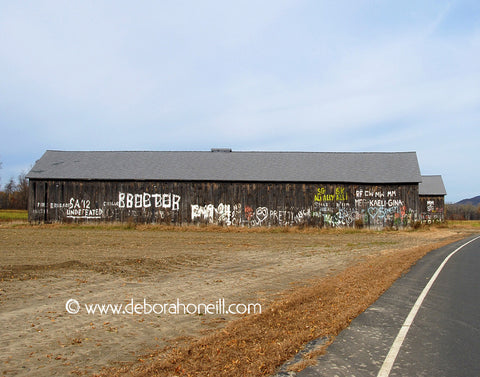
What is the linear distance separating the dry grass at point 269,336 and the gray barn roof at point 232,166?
89.1 feet

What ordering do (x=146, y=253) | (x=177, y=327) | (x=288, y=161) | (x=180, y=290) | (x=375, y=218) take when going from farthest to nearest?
1. (x=288, y=161)
2. (x=375, y=218)
3. (x=146, y=253)
4. (x=180, y=290)
5. (x=177, y=327)

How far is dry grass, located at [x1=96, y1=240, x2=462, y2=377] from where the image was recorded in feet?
16.4

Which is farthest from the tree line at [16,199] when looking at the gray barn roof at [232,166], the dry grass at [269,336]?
the dry grass at [269,336]

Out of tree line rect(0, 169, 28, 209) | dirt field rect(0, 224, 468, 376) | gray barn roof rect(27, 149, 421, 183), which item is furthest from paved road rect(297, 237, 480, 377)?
tree line rect(0, 169, 28, 209)

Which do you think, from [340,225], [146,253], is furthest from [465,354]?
[340,225]

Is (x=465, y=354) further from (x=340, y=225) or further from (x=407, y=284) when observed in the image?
(x=340, y=225)

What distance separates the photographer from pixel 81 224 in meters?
36.9

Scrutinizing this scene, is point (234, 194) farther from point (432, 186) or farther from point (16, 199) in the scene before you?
point (16, 199)

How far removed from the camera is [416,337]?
6184 millimetres

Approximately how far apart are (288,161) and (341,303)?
31942mm

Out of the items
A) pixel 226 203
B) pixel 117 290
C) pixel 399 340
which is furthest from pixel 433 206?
pixel 399 340

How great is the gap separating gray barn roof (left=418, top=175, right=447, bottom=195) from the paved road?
49.8 m

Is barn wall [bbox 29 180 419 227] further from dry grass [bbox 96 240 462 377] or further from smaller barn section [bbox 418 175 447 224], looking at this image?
dry grass [bbox 96 240 462 377]

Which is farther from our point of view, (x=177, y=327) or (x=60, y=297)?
(x=60, y=297)
